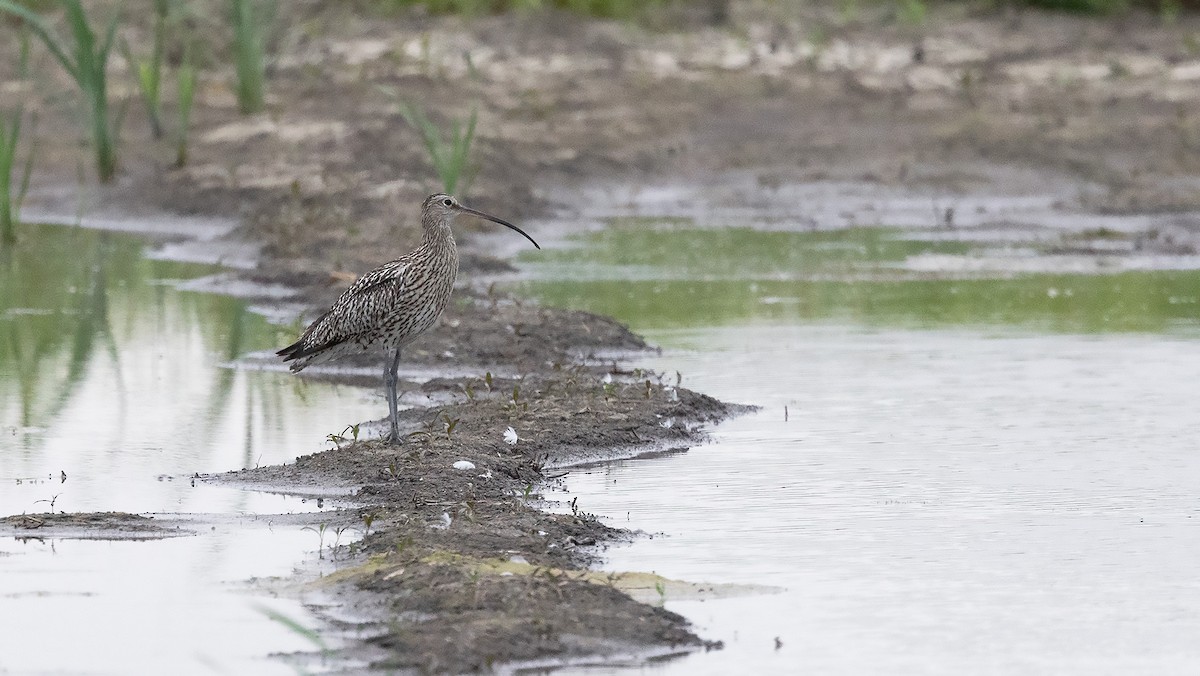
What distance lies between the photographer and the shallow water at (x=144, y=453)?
21.4 ft

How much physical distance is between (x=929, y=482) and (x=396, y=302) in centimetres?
232

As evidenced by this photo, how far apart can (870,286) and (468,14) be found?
38.1 ft

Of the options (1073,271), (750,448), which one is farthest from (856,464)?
(1073,271)

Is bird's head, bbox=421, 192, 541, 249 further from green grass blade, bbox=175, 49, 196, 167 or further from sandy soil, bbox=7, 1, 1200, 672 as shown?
green grass blade, bbox=175, 49, 196, 167

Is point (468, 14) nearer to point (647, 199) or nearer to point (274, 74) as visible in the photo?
point (274, 74)

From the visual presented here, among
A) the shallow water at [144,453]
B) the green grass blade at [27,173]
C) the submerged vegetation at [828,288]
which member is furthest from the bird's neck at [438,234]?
the green grass blade at [27,173]

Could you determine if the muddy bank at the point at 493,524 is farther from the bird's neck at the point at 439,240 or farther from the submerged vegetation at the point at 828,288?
the submerged vegetation at the point at 828,288

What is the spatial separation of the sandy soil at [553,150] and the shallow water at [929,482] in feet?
1.52

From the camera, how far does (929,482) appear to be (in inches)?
341

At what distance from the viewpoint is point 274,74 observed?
23.4 metres

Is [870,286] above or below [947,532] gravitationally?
above

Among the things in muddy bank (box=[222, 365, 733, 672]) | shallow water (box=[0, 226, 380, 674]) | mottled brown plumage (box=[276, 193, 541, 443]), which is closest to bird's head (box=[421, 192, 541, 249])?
mottled brown plumage (box=[276, 193, 541, 443])

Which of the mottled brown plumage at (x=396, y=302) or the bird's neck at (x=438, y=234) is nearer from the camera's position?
the mottled brown plumage at (x=396, y=302)

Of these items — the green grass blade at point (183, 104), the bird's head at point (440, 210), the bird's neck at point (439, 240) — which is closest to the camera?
the bird's neck at point (439, 240)
